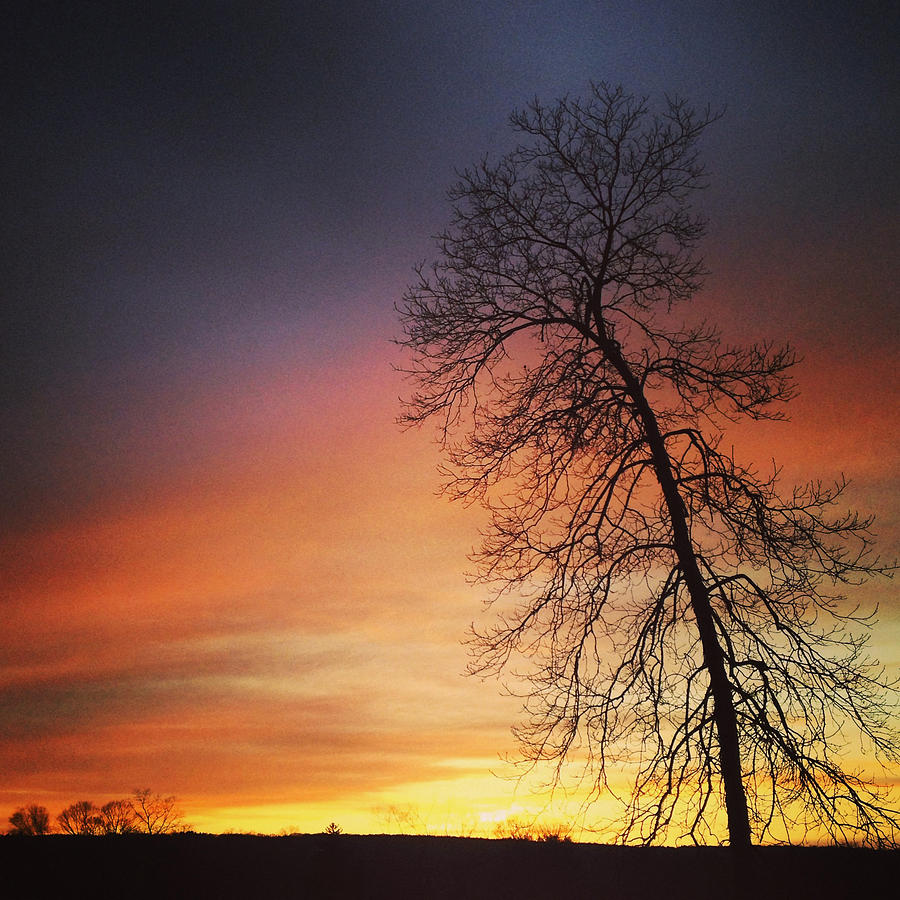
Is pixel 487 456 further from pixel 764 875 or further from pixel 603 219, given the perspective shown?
pixel 764 875

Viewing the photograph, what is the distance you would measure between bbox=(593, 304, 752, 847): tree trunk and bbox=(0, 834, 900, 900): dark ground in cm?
53

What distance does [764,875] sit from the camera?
10445 mm

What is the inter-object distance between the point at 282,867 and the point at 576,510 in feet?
18.3

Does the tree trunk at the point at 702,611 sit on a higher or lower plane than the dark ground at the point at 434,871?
higher

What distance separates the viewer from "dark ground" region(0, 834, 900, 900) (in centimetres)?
1030

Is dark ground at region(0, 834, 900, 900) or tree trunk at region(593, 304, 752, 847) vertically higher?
tree trunk at region(593, 304, 752, 847)

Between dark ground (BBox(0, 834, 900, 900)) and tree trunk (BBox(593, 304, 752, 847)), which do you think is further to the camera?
tree trunk (BBox(593, 304, 752, 847))

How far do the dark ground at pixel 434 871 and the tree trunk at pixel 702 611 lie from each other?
53 centimetres

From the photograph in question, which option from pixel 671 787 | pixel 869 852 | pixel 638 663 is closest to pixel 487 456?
pixel 638 663

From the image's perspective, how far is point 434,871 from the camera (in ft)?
35.7

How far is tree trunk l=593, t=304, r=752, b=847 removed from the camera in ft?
34.9

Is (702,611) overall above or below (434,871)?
above

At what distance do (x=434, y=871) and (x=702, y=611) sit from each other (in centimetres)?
440

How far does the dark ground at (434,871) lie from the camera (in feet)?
33.8
